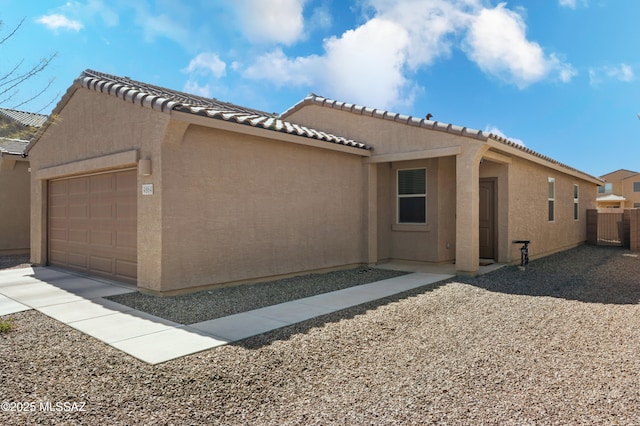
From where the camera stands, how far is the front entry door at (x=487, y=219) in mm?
11609

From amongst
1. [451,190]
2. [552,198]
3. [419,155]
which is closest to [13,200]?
[419,155]

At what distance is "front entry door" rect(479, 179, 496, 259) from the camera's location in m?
11.6

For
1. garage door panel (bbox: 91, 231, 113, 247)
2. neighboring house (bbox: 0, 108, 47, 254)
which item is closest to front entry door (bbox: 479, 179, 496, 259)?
garage door panel (bbox: 91, 231, 113, 247)

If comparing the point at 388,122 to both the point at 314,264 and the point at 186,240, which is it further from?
the point at 186,240

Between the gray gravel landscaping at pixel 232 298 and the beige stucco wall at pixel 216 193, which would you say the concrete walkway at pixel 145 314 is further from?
the beige stucco wall at pixel 216 193

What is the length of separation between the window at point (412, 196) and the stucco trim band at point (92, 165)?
23.7 feet

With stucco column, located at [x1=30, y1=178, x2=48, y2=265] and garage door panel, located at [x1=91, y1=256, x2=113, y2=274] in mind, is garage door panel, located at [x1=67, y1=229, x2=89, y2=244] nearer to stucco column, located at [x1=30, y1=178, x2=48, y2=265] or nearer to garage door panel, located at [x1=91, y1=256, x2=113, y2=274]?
garage door panel, located at [x1=91, y1=256, x2=113, y2=274]

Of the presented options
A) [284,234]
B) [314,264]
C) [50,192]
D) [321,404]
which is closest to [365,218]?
[314,264]

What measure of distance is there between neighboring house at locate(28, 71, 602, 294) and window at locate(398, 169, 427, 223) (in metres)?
0.04

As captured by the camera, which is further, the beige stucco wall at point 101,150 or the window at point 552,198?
the window at point 552,198

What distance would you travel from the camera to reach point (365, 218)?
11109 mm

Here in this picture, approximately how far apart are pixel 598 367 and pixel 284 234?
20.6 feet

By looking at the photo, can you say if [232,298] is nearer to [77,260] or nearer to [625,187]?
[77,260]

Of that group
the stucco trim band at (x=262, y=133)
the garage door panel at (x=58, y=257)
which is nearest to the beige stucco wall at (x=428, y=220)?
the stucco trim band at (x=262, y=133)
